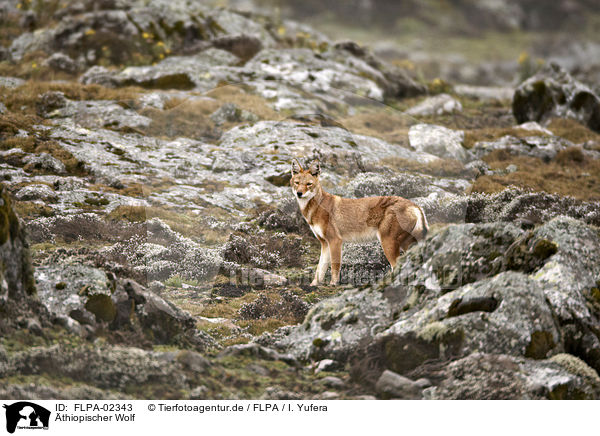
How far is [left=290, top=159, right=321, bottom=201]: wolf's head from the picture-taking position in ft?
38.1

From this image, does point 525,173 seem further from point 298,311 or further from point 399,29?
point 399,29

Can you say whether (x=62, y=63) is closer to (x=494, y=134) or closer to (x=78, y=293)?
(x=494, y=134)

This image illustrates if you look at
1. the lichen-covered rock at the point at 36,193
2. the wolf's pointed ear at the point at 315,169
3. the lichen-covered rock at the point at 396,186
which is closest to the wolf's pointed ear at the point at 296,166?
the wolf's pointed ear at the point at 315,169

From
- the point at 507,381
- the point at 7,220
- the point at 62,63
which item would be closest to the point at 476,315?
the point at 507,381

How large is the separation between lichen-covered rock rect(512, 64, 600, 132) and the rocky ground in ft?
26.0

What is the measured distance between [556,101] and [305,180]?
23.8 meters

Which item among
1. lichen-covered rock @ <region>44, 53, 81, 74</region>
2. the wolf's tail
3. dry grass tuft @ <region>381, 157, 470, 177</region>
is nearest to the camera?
the wolf's tail

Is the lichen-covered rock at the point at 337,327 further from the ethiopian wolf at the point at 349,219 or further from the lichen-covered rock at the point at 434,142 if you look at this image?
the lichen-covered rock at the point at 434,142

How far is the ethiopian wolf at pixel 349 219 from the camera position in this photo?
11258 millimetres

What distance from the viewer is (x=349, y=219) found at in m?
11.9

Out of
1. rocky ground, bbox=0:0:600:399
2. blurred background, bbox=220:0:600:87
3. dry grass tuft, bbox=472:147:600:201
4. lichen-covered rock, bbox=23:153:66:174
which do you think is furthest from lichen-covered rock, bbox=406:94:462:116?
blurred background, bbox=220:0:600:87

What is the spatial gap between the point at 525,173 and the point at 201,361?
619 inches

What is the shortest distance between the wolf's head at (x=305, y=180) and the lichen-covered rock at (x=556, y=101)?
888 inches

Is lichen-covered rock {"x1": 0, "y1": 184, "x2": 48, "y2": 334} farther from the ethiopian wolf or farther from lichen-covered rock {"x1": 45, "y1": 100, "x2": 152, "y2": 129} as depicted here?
lichen-covered rock {"x1": 45, "y1": 100, "x2": 152, "y2": 129}
